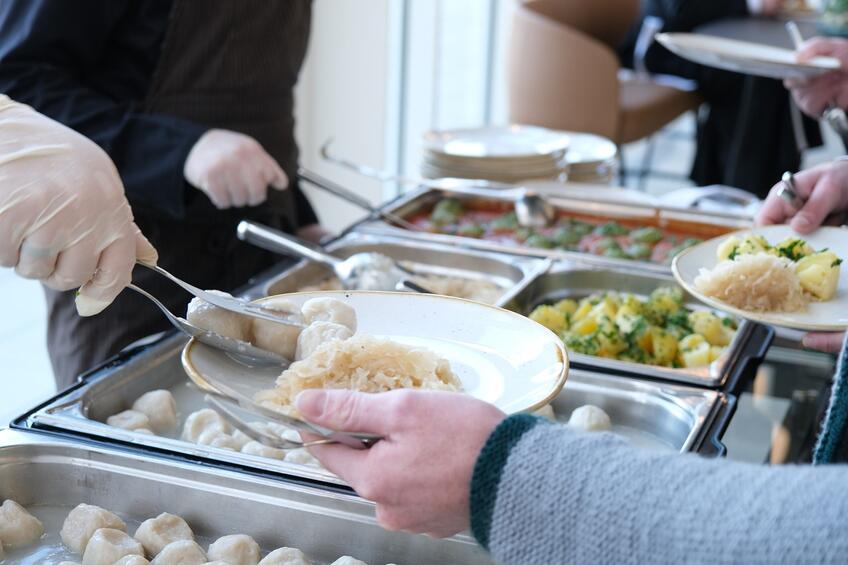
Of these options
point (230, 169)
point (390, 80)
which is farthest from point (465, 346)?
point (390, 80)

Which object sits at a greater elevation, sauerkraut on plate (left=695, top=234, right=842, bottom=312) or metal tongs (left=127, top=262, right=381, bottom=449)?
metal tongs (left=127, top=262, right=381, bottom=449)

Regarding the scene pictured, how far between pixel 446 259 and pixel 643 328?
1.77 feet

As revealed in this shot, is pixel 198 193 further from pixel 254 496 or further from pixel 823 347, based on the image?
pixel 823 347

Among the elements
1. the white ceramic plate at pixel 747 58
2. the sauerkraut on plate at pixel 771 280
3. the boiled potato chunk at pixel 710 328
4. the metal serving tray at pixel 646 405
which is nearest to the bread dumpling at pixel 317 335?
the metal serving tray at pixel 646 405

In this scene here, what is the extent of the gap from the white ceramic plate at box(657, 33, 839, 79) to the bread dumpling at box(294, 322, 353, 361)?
1.53 m

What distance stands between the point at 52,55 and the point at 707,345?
123cm

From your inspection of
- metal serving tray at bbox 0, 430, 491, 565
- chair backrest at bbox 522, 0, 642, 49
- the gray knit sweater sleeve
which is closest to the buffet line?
metal serving tray at bbox 0, 430, 491, 565

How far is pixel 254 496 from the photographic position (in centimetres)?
115

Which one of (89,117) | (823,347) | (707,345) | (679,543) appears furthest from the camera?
(89,117)

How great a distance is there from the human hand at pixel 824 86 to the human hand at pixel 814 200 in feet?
2.45

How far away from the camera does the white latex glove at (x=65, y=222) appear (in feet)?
3.43

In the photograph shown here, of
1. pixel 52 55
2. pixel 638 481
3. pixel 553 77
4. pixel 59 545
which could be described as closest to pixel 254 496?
pixel 59 545

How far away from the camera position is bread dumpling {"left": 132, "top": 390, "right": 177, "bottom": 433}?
53.4 inches

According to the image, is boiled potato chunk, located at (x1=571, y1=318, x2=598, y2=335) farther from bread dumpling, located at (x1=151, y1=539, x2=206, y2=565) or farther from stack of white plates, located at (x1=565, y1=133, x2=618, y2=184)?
stack of white plates, located at (x1=565, y1=133, x2=618, y2=184)
